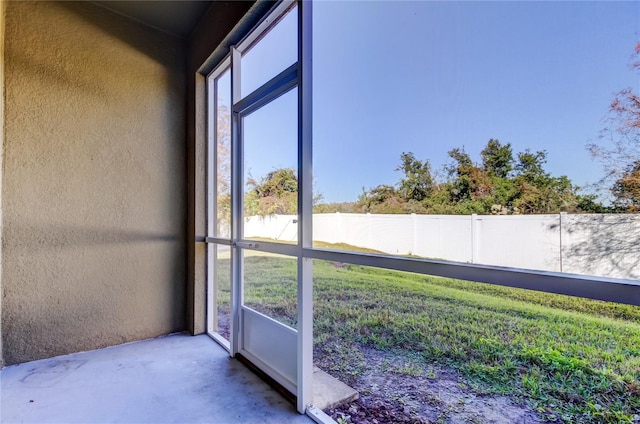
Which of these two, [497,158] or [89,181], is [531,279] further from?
[89,181]

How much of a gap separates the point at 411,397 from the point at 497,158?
1.52m

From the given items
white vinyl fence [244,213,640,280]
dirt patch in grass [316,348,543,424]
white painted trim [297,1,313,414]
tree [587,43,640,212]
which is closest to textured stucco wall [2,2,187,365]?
white painted trim [297,1,313,414]

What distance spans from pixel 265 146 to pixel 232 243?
899 mm

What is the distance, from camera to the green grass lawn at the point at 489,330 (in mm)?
1256

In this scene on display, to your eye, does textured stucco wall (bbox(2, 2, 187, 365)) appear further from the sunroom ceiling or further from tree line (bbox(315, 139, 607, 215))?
tree line (bbox(315, 139, 607, 215))

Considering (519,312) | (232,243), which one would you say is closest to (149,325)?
(232,243)

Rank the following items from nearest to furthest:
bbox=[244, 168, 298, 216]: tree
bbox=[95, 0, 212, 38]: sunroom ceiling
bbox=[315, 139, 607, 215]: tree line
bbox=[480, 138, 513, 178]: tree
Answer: bbox=[315, 139, 607, 215]: tree line, bbox=[480, 138, 513, 178]: tree, bbox=[244, 168, 298, 216]: tree, bbox=[95, 0, 212, 38]: sunroom ceiling

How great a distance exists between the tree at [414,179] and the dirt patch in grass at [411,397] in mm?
1135

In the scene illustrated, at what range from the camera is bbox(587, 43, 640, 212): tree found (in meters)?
1.02

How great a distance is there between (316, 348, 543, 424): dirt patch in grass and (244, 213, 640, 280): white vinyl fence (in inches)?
35.7

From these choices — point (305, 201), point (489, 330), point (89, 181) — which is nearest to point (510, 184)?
point (489, 330)

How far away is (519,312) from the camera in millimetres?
1481

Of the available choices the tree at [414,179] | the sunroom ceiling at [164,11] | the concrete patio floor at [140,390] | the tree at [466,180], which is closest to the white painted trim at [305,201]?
the concrete patio floor at [140,390]

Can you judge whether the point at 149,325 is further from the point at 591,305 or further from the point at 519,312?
the point at 591,305
